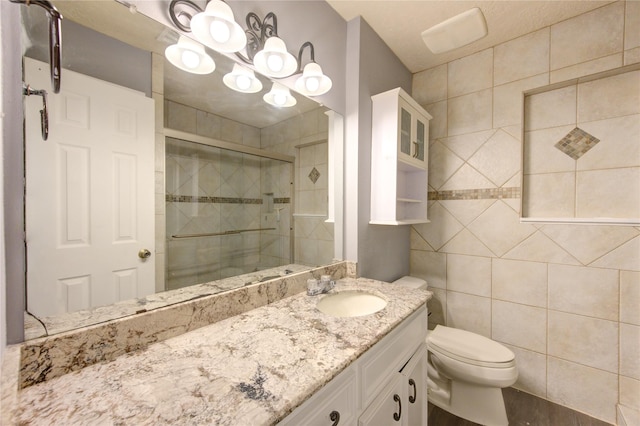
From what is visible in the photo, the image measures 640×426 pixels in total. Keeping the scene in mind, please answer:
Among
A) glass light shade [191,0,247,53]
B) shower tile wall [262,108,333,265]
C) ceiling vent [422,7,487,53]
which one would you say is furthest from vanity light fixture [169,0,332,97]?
ceiling vent [422,7,487,53]

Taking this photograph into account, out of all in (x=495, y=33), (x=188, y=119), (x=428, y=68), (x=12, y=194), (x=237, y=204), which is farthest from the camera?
(x=428, y=68)

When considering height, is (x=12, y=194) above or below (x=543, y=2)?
below

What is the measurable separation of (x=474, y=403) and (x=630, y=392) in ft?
2.69

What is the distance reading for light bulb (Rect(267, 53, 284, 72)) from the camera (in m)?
1.09

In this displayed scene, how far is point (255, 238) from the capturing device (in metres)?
1.25

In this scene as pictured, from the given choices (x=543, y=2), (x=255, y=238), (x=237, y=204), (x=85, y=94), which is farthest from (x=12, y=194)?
(x=543, y=2)

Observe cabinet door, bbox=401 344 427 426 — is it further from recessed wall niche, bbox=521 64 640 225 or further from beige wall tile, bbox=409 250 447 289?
recessed wall niche, bbox=521 64 640 225

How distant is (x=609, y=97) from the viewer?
4.93 feet

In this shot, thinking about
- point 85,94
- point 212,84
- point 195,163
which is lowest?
point 195,163

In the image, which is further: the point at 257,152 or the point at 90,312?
the point at 257,152

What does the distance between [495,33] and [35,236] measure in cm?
246

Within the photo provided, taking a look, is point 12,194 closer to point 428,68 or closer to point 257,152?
point 257,152

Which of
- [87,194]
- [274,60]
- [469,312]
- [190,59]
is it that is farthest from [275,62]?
[469,312]

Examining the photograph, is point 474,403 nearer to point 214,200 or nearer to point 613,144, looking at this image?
point 613,144
